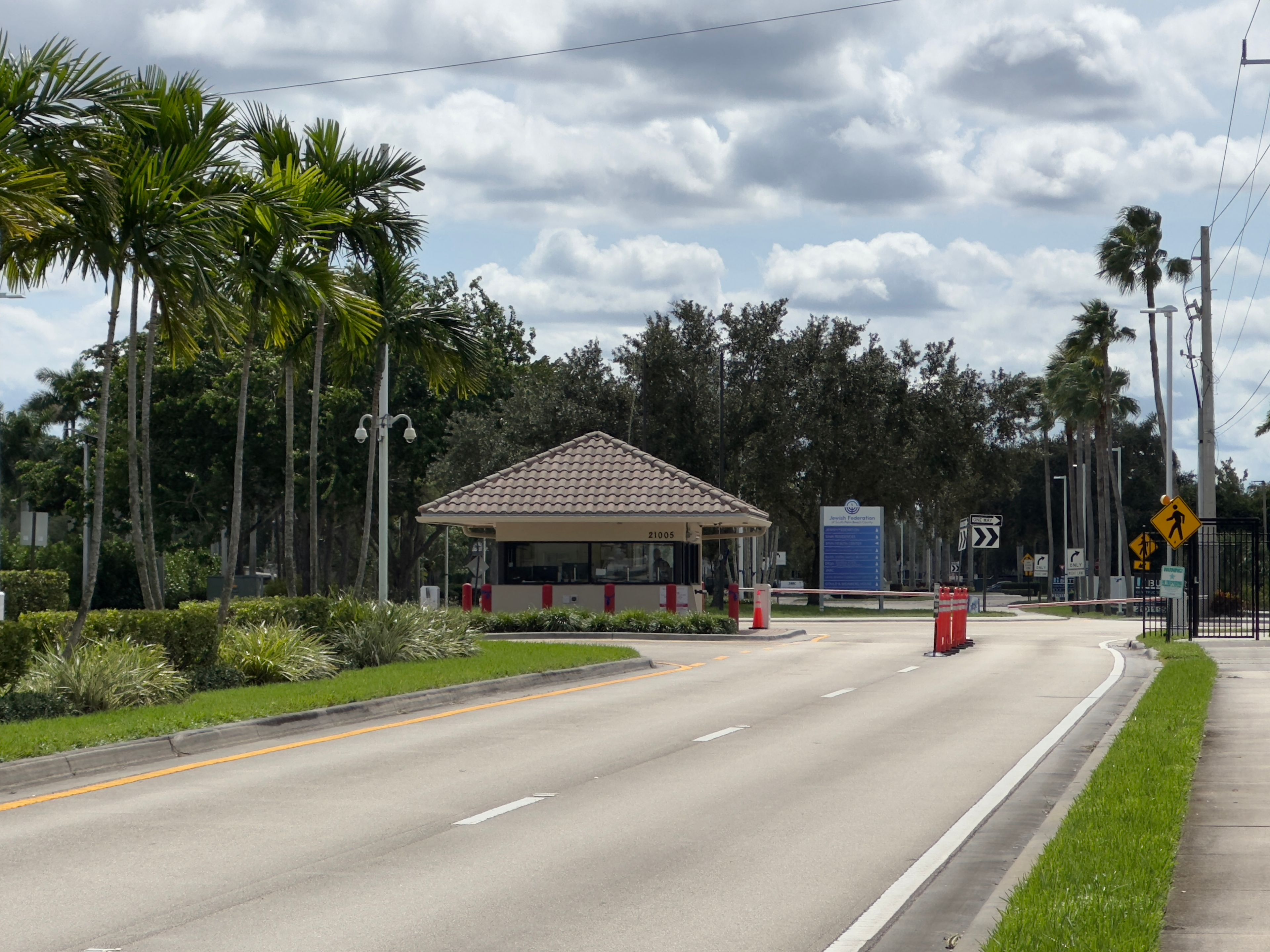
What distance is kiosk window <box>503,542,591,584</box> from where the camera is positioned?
126 ft

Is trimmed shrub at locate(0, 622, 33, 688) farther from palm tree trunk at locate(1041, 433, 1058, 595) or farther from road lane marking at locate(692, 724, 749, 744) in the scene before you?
palm tree trunk at locate(1041, 433, 1058, 595)

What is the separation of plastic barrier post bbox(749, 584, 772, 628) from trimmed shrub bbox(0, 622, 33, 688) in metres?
22.7

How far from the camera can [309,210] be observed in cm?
1914

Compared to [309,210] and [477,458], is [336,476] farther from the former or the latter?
[309,210]

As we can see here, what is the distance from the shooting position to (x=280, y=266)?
19516 millimetres

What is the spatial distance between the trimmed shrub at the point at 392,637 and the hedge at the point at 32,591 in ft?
64.2

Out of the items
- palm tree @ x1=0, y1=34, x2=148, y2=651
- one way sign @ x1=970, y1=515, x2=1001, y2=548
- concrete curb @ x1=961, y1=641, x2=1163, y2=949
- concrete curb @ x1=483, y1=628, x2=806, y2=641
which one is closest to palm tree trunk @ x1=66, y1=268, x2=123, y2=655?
palm tree @ x1=0, y1=34, x2=148, y2=651

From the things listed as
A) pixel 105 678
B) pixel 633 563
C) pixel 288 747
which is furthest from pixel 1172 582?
pixel 105 678

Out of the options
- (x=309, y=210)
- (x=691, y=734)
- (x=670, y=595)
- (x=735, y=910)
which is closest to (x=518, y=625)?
(x=670, y=595)

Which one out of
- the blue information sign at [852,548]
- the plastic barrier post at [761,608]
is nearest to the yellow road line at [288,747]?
the plastic barrier post at [761,608]

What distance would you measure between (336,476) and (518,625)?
17.0 meters

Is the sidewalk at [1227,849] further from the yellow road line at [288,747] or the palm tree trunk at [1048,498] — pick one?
the palm tree trunk at [1048,498]

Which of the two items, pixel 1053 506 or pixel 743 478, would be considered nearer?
pixel 743 478

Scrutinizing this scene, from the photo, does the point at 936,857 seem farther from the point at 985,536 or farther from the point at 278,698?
the point at 985,536
